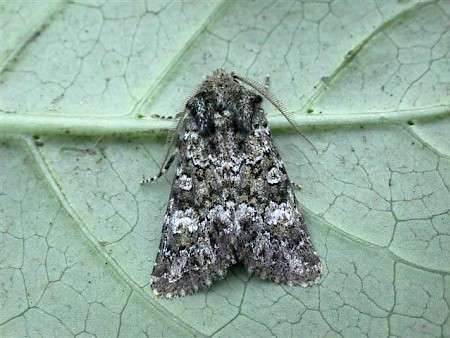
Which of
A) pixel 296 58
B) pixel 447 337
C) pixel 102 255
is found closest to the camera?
pixel 447 337

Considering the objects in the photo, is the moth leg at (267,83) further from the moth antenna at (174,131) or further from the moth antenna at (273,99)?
the moth antenna at (174,131)

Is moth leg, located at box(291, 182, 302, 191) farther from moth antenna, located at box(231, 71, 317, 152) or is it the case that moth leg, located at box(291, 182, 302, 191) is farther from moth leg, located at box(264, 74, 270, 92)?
moth leg, located at box(264, 74, 270, 92)

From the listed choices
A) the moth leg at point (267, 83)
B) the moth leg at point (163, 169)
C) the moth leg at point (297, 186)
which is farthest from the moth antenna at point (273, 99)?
the moth leg at point (163, 169)

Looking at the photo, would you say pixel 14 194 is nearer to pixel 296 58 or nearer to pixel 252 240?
pixel 252 240

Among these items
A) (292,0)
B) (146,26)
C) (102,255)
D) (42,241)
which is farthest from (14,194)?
(292,0)

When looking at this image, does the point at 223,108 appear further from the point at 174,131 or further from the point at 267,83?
the point at 267,83

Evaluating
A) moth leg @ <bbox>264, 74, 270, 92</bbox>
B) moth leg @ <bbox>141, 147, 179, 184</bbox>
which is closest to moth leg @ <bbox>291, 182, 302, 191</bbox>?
moth leg @ <bbox>264, 74, 270, 92</bbox>
